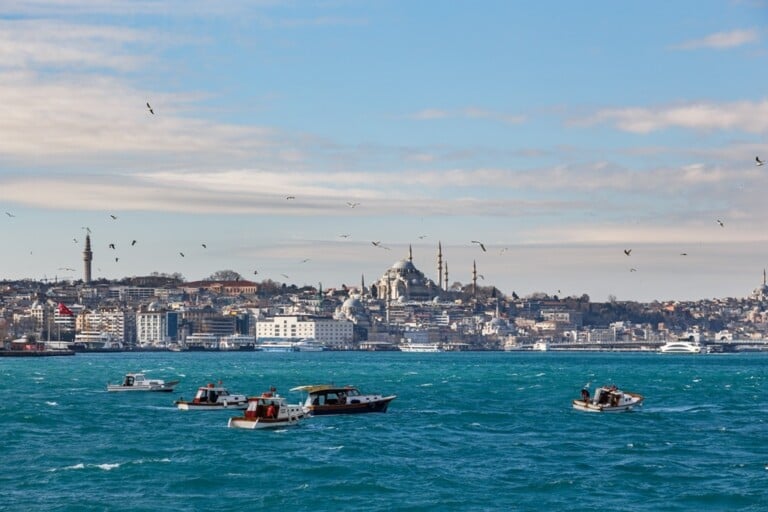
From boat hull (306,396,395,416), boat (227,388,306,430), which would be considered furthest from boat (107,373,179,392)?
boat (227,388,306,430)

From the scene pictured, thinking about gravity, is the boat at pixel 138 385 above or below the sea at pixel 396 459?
above

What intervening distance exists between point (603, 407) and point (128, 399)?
2353 cm

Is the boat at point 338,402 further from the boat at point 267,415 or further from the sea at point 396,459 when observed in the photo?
the boat at point 267,415

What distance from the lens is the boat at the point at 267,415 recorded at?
53.3 metres

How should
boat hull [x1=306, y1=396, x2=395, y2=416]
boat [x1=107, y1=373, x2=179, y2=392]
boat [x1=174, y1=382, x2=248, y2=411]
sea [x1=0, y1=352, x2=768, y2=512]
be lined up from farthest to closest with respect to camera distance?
→ boat [x1=107, y1=373, x2=179, y2=392]
boat [x1=174, y1=382, x2=248, y2=411]
boat hull [x1=306, y1=396, x2=395, y2=416]
sea [x1=0, y1=352, x2=768, y2=512]

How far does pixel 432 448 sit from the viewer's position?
46.7 meters

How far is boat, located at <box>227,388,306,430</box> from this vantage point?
53.3 metres

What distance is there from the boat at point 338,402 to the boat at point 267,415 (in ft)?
14.1

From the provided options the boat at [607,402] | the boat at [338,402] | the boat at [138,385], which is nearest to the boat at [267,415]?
the boat at [338,402]

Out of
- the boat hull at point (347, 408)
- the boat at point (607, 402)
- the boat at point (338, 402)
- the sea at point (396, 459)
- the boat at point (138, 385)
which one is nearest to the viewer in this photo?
the sea at point (396, 459)

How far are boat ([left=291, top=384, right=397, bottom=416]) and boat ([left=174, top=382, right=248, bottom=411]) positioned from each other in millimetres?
5135

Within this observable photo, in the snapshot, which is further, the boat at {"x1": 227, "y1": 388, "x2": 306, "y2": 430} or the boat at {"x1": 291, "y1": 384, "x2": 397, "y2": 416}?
the boat at {"x1": 291, "y1": 384, "x2": 397, "y2": 416}

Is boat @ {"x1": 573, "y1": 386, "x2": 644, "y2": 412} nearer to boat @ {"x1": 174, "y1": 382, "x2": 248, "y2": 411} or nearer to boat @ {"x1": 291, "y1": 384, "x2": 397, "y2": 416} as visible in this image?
boat @ {"x1": 291, "y1": 384, "x2": 397, "y2": 416}

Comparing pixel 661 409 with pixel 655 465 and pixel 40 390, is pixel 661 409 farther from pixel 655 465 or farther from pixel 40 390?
pixel 40 390
